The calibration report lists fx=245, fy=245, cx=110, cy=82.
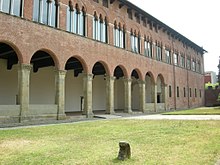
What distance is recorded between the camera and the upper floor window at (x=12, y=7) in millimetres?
15186

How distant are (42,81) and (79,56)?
6.29 meters

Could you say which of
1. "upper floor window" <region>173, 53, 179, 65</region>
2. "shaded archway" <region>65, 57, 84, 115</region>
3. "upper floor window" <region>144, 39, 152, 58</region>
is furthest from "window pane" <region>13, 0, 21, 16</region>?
→ "upper floor window" <region>173, 53, 179, 65</region>

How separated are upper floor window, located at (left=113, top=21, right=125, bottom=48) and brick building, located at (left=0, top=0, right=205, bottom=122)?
101 millimetres

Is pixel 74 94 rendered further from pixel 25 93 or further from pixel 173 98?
pixel 173 98

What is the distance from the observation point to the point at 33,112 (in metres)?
16.2

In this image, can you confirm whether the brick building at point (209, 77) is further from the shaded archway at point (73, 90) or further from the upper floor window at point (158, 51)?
the shaded archway at point (73, 90)

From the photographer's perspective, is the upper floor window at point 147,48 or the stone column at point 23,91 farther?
the upper floor window at point 147,48

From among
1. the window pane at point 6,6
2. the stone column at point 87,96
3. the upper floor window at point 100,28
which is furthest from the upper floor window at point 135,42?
the window pane at point 6,6

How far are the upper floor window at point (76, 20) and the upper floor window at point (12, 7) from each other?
13.8ft

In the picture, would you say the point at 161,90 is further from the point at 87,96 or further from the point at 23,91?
the point at 23,91

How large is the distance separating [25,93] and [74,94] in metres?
12.2

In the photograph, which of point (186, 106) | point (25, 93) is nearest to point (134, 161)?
point (25, 93)

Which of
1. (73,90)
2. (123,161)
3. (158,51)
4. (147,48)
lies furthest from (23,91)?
(158,51)

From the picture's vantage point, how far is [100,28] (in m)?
22.8
